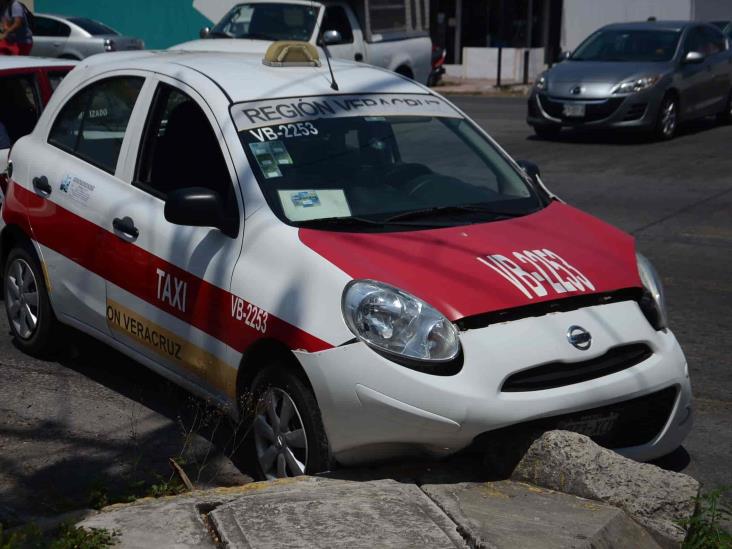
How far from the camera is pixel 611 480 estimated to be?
4.32 metres

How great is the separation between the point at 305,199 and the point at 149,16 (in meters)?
26.7

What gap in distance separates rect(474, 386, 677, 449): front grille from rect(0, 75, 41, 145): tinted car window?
5.41 m

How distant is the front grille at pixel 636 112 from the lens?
15.6m

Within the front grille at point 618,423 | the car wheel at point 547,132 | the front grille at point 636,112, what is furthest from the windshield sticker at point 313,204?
the car wheel at point 547,132

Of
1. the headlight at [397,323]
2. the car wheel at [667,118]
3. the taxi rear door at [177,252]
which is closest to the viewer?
the headlight at [397,323]

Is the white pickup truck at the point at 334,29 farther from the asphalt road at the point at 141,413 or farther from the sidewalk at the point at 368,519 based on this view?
the sidewalk at the point at 368,519

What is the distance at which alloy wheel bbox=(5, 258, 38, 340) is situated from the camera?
652cm

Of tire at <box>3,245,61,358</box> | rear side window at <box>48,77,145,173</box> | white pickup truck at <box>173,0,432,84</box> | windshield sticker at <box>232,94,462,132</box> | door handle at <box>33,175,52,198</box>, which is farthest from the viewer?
white pickup truck at <box>173,0,432,84</box>

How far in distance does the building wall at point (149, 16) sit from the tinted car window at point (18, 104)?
22168 mm

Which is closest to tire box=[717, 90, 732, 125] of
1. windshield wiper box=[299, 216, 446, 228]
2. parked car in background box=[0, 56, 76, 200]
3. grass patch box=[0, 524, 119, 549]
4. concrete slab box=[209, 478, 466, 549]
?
parked car in background box=[0, 56, 76, 200]

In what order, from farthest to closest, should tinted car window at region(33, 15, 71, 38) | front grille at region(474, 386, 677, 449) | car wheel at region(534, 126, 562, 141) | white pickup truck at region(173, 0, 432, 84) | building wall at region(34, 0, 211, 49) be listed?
building wall at region(34, 0, 211, 49), tinted car window at region(33, 15, 71, 38), white pickup truck at region(173, 0, 432, 84), car wheel at region(534, 126, 562, 141), front grille at region(474, 386, 677, 449)

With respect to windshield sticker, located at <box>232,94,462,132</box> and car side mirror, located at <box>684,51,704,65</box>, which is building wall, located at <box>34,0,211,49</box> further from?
windshield sticker, located at <box>232,94,462,132</box>

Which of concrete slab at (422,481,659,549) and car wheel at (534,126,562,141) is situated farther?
car wheel at (534,126,562,141)

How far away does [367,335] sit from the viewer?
438 centimetres
